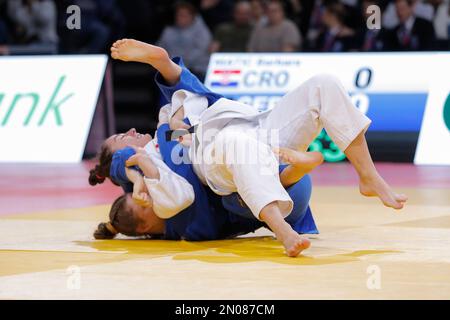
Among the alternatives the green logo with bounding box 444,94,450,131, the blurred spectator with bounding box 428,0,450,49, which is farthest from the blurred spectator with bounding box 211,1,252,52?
the green logo with bounding box 444,94,450,131

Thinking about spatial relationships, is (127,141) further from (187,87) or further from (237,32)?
(237,32)

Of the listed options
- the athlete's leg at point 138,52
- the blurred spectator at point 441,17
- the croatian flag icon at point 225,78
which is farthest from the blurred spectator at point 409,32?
the athlete's leg at point 138,52

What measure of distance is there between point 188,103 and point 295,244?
3.79ft

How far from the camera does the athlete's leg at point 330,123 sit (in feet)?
15.2

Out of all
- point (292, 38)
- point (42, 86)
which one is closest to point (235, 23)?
point (292, 38)

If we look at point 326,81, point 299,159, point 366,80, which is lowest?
point 366,80

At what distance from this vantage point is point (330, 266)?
13.4ft

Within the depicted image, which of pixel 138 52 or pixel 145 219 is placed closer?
pixel 145 219

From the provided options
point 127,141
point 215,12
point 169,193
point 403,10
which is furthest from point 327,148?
point 169,193

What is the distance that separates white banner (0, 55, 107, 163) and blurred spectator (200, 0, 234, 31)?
9.47 ft

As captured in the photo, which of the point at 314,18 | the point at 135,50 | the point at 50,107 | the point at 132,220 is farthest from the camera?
the point at 314,18

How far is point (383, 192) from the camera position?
15.5ft

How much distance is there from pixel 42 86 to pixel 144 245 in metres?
6.76

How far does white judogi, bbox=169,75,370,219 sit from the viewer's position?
4406 millimetres
